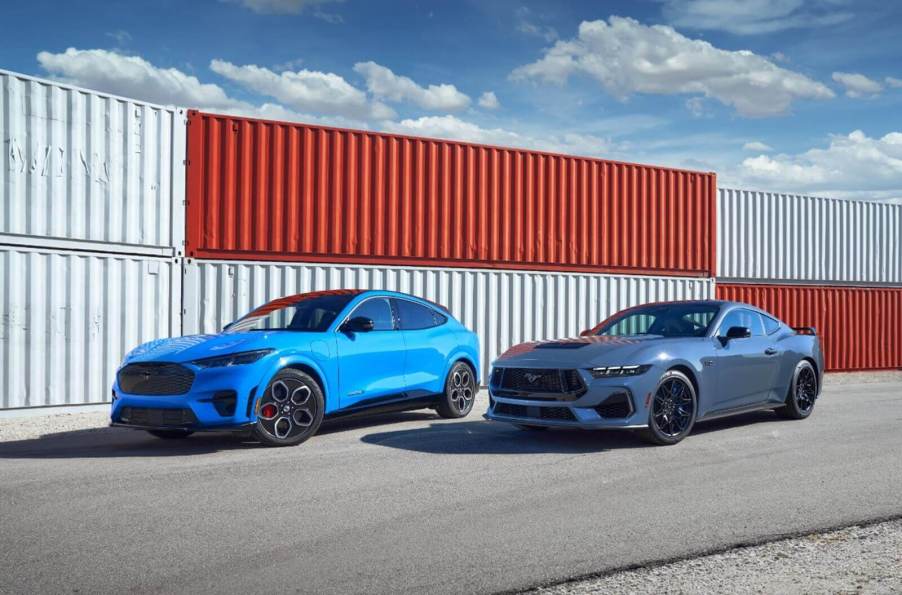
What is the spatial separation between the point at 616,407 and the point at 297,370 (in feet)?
9.20

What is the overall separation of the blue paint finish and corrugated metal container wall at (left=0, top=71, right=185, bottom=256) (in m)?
3.76

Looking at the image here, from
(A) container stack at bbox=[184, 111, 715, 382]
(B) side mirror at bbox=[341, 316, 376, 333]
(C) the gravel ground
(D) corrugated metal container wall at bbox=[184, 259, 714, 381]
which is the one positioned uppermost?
(A) container stack at bbox=[184, 111, 715, 382]

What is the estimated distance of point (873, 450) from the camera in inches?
311

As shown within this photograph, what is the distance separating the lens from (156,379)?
25.1 ft

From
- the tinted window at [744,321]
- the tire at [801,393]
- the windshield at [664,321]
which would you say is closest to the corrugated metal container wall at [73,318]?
the windshield at [664,321]

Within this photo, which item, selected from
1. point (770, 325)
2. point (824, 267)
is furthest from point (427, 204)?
point (824, 267)

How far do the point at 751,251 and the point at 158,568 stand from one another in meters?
16.7

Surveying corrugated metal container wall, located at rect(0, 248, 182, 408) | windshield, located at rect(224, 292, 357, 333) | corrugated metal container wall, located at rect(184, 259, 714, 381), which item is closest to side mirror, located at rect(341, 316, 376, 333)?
windshield, located at rect(224, 292, 357, 333)

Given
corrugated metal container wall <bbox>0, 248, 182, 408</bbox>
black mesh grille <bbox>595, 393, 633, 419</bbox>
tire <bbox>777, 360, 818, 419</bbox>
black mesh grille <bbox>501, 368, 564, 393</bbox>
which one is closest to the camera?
black mesh grille <bbox>595, 393, 633, 419</bbox>

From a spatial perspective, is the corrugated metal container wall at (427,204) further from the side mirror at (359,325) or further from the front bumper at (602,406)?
the front bumper at (602,406)

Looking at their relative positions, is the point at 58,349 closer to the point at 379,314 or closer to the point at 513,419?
the point at 379,314

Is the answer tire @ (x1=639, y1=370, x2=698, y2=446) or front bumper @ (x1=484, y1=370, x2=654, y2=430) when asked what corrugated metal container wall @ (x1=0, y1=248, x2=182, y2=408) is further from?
tire @ (x1=639, y1=370, x2=698, y2=446)

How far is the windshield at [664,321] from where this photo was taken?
8828mm

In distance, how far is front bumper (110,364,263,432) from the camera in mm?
7410
